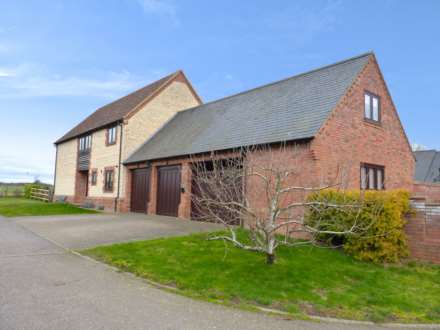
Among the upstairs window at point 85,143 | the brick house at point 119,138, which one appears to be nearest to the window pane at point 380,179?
the brick house at point 119,138

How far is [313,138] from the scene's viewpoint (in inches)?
431

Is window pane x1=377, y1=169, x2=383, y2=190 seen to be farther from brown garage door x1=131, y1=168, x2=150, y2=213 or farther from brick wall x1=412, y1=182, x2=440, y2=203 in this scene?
brown garage door x1=131, y1=168, x2=150, y2=213

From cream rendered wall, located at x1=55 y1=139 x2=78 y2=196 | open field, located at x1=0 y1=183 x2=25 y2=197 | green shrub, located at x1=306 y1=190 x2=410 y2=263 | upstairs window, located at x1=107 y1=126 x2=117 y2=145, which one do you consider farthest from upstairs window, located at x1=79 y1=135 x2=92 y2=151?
green shrub, located at x1=306 y1=190 x2=410 y2=263

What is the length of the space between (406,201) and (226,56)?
16.7 meters

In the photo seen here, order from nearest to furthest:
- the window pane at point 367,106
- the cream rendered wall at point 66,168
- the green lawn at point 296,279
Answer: the green lawn at point 296,279 < the window pane at point 367,106 < the cream rendered wall at point 66,168

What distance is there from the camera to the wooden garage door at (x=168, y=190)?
56.8 ft

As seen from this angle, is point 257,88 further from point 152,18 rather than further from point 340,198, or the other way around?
point 340,198

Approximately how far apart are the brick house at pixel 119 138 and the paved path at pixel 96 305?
600 inches

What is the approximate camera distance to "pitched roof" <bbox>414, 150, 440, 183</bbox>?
31.1 metres

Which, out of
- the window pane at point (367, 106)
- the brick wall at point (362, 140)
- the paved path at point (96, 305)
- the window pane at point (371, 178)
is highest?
the window pane at point (367, 106)

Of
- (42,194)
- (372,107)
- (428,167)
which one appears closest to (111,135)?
(42,194)

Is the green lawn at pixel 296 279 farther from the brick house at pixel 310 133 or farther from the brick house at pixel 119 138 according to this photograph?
the brick house at pixel 119 138

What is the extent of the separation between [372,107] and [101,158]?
1958 centimetres

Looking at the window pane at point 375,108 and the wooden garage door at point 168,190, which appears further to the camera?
the wooden garage door at point 168,190
